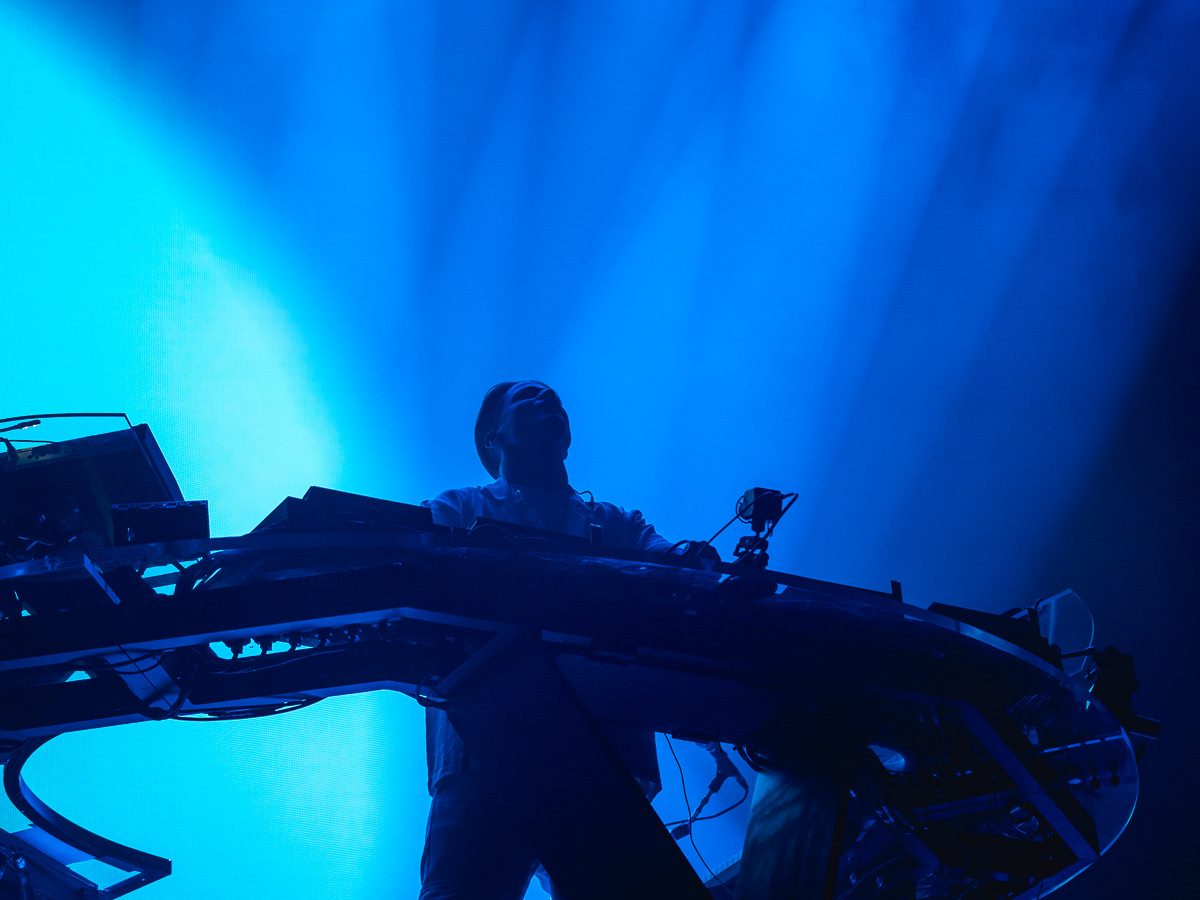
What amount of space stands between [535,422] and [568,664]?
4.07ft

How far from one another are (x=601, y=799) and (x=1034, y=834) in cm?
127

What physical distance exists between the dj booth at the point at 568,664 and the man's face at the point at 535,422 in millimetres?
1072

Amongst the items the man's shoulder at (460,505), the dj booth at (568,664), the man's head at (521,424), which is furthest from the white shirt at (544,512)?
the dj booth at (568,664)

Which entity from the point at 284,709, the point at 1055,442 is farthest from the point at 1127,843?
the point at 284,709

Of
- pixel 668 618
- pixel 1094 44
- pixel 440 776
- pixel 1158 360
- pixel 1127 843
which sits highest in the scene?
pixel 1094 44

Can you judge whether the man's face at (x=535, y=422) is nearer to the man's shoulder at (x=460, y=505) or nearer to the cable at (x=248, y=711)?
the man's shoulder at (x=460, y=505)

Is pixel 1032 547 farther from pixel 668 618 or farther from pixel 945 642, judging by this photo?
pixel 668 618

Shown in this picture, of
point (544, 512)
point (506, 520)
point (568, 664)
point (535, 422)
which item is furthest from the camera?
point (535, 422)

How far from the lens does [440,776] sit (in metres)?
1.62

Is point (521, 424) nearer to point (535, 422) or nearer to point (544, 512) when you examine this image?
point (535, 422)

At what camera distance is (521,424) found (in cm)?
257

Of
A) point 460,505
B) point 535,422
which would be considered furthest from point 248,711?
point 535,422

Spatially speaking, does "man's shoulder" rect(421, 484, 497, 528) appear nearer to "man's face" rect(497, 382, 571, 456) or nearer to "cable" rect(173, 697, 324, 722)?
"man's face" rect(497, 382, 571, 456)

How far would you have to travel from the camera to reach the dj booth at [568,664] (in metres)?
1.16
